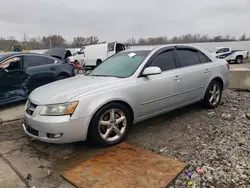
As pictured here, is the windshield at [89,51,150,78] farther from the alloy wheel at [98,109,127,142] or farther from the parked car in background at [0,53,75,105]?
the parked car in background at [0,53,75,105]

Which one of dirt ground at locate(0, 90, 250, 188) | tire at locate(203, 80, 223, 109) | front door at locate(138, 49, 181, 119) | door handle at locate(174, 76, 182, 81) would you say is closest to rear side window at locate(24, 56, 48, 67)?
dirt ground at locate(0, 90, 250, 188)

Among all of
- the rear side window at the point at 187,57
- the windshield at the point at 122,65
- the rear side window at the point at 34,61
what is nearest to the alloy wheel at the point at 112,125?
the windshield at the point at 122,65

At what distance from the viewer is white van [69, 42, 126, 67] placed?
15445mm

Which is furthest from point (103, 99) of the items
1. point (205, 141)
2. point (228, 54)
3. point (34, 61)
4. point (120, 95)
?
point (228, 54)

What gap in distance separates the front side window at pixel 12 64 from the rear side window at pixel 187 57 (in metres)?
4.16

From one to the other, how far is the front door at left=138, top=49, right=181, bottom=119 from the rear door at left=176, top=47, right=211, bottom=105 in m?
0.17

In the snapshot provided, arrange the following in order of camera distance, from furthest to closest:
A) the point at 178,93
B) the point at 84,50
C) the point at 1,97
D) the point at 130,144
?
the point at 84,50
the point at 1,97
the point at 178,93
the point at 130,144

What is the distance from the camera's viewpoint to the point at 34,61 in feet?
19.7

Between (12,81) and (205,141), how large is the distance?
475cm

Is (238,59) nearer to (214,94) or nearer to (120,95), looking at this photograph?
(214,94)

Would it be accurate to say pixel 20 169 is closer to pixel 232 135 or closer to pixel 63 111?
pixel 63 111

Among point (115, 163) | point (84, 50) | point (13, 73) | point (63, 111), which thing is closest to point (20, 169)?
point (63, 111)

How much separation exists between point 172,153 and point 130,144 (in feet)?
2.23

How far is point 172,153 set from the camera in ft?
9.71
